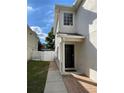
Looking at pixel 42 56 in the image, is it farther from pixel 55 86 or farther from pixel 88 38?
pixel 55 86

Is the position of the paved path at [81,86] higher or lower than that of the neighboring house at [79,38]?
lower

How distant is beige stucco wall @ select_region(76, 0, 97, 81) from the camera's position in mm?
9904

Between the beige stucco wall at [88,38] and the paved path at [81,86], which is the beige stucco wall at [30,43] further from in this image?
the paved path at [81,86]

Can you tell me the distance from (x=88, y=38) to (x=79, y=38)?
1344 mm

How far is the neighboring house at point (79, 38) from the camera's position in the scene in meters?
10.3

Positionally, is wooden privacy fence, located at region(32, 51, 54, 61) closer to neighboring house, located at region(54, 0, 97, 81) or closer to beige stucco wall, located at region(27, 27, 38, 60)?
beige stucco wall, located at region(27, 27, 38, 60)

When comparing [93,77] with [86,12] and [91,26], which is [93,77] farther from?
[86,12]

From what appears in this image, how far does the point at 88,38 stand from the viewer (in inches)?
446

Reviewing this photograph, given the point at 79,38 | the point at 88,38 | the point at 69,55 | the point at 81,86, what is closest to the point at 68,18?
the point at 79,38

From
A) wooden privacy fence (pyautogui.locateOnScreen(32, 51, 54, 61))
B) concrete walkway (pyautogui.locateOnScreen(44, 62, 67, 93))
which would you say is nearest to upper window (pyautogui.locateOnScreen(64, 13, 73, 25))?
concrete walkway (pyautogui.locateOnScreen(44, 62, 67, 93))

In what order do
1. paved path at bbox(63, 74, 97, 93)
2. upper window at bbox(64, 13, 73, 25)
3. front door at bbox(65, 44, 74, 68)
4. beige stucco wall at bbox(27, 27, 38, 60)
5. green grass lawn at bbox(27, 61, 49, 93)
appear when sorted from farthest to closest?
1. beige stucco wall at bbox(27, 27, 38, 60)
2. upper window at bbox(64, 13, 73, 25)
3. front door at bbox(65, 44, 74, 68)
4. green grass lawn at bbox(27, 61, 49, 93)
5. paved path at bbox(63, 74, 97, 93)

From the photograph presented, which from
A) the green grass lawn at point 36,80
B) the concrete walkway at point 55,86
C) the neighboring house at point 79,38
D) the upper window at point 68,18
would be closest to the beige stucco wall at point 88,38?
the neighboring house at point 79,38
